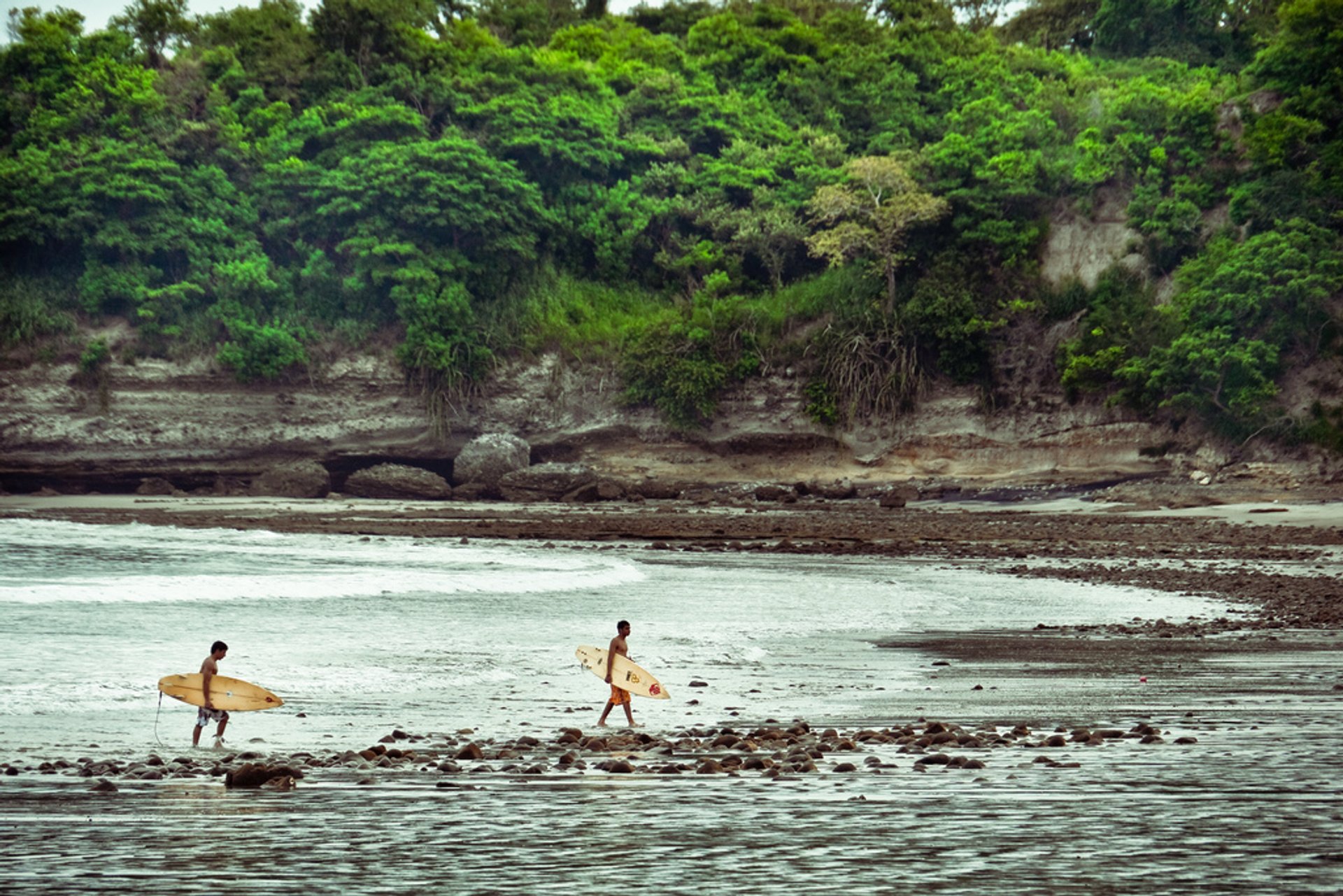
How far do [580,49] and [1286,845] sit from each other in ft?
146

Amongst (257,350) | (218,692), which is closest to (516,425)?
(257,350)

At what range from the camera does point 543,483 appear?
36844 millimetres

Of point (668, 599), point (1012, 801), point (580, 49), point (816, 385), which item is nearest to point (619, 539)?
point (668, 599)

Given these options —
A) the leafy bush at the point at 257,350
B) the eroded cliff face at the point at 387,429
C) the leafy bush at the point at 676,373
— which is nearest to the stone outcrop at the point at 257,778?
the leafy bush at the point at 676,373

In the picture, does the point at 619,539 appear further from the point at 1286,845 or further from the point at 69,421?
the point at 69,421

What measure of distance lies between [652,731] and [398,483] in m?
31.7

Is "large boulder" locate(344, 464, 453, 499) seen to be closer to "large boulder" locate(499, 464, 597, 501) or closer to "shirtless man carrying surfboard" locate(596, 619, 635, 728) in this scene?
"large boulder" locate(499, 464, 597, 501)

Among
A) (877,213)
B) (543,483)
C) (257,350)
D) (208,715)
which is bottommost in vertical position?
(208,715)

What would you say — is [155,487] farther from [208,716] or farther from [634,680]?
[634,680]

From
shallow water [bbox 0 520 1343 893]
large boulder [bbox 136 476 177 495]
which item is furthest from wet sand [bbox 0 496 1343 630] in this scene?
large boulder [bbox 136 476 177 495]

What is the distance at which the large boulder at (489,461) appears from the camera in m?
37.6

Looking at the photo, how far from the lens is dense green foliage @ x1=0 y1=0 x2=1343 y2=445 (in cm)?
3609

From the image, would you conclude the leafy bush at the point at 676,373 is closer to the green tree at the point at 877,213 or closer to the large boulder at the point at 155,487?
the green tree at the point at 877,213

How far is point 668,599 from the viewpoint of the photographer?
14.4 metres
